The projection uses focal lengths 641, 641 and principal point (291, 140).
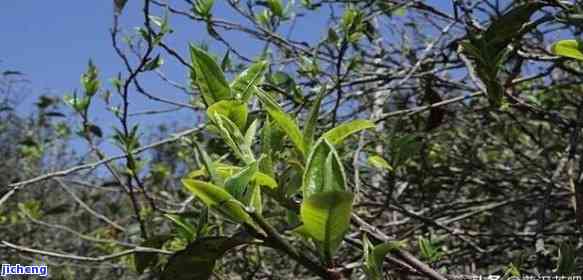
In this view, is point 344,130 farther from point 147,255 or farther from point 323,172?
point 147,255

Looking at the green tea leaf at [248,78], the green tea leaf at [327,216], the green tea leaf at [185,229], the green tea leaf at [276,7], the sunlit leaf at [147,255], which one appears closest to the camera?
the green tea leaf at [327,216]

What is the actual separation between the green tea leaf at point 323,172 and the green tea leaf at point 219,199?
0.20ft

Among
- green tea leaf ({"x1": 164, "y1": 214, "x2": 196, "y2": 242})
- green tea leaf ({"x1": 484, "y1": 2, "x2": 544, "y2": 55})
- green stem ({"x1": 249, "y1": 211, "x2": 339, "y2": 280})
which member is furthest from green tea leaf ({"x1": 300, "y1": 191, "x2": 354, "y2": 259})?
green tea leaf ({"x1": 484, "y1": 2, "x2": 544, "y2": 55})

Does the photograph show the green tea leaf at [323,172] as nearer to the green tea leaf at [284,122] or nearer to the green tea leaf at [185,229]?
the green tea leaf at [284,122]

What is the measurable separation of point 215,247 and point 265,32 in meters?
1.56

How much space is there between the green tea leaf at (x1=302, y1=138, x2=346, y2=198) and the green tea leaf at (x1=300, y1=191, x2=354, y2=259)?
0.7 inches

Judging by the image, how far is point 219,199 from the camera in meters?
0.58

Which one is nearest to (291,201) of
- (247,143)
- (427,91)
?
(247,143)

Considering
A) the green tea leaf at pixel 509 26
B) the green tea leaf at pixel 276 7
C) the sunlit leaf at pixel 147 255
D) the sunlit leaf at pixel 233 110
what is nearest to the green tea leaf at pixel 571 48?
the green tea leaf at pixel 509 26

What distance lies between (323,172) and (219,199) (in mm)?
97

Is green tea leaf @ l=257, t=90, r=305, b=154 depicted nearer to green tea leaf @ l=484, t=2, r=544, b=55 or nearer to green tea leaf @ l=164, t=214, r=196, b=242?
green tea leaf @ l=164, t=214, r=196, b=242

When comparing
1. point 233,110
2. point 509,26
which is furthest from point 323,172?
point 509,26

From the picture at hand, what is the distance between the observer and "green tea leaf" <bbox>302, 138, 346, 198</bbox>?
0.56 metres

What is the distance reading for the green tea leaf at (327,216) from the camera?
1.77ft
